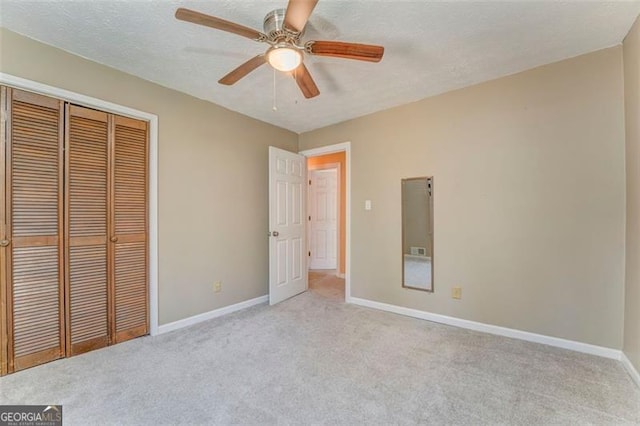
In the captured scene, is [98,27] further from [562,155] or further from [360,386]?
[562,155]

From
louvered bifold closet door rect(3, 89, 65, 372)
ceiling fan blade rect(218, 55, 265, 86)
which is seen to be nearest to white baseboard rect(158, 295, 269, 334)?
louvered bifold closet door rect(3, 89, 65, 372)

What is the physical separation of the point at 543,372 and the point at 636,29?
238 cm

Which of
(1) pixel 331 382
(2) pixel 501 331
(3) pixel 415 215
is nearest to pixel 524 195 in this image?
(3) pixel 415 215

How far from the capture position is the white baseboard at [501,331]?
2.15 metres

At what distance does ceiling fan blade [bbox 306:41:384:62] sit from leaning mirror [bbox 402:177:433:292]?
171 centimetres

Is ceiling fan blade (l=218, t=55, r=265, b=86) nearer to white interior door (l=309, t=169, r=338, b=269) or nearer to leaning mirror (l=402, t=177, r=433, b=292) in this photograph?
leaning mirror (l=402, t=177, r=433, b=292)

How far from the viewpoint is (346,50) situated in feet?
5.22

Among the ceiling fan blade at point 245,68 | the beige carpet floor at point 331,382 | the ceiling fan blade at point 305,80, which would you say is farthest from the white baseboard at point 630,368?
the ceiling fan blade at point 245,68

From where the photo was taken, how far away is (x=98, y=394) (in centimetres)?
173

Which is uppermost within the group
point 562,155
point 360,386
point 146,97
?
point 146,97

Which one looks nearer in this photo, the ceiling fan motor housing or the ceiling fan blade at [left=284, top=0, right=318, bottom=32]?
the ceiling fan blade at [left=284, top=0, right=318, bottom=32]

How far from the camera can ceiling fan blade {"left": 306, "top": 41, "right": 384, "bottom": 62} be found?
1.55 meters

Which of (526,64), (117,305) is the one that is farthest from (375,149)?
(117,305)

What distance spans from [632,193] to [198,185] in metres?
3.63
